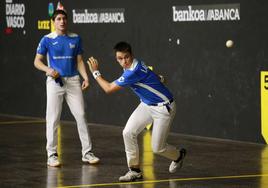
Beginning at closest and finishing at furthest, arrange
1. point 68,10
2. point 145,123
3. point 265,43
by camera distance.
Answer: point 145,123 → point 265,43 → point 68,10

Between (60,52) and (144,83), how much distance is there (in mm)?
1896

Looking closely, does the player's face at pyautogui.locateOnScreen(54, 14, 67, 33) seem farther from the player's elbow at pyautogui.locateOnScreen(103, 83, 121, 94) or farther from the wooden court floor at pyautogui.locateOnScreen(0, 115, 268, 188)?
the wooden court floor at pyautogui.locateOnScreen(0, 115, 268, 188)

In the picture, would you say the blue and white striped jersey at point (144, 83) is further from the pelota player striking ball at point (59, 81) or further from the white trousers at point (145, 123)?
the pelota player striking ball at point (59, 81)

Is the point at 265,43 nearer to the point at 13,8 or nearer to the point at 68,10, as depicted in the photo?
the point at 68,10

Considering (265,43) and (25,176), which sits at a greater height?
(265,43)

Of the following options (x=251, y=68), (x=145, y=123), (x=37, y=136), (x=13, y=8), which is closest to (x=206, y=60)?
(x=251, y=68)

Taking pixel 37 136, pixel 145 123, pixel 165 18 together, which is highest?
pixel 165 18

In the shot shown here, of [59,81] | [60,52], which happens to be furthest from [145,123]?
[60,52]

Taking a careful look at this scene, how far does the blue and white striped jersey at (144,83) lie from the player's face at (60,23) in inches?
67.0

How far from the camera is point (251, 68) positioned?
48.7ft

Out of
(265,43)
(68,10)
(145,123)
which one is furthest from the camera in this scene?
(68,10)

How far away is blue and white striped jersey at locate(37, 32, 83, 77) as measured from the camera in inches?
496

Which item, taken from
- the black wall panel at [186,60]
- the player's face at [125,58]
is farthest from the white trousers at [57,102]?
Result: the black wall panel at [186,60]

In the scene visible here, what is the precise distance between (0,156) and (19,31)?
6.68 m
